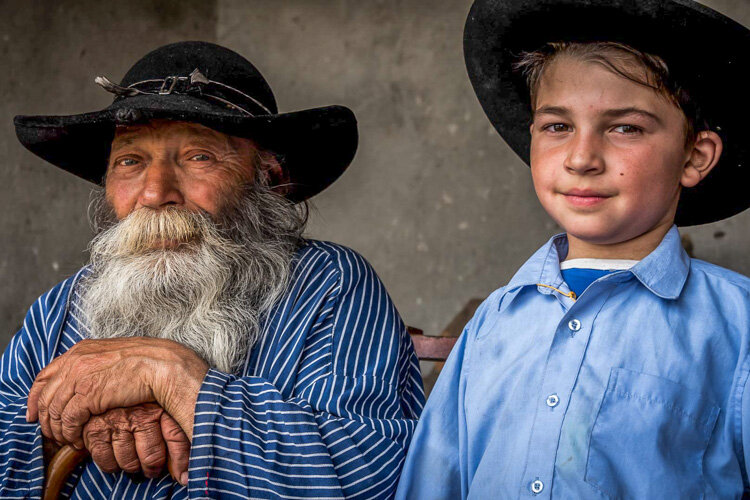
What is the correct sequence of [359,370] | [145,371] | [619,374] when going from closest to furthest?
[619,374] < [145,371] < [359,370]

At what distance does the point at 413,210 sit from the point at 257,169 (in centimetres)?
214

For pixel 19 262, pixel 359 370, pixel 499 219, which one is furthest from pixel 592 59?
pixel 19 262

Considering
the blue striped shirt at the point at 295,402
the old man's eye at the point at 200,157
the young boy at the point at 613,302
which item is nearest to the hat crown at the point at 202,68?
the old man's eye at the point at 200,157

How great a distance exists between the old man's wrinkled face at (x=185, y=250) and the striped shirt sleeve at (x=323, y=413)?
6.8 inches

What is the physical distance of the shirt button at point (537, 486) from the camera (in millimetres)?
1800

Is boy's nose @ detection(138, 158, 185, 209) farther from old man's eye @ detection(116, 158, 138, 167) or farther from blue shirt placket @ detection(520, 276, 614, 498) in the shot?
blue shirt placket @ detection(520, 276, 614, 498)

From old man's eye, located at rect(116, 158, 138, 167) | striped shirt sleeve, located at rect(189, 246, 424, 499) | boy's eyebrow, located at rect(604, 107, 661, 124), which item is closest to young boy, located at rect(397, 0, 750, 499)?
boy's eyebrow, located at rect(604, 107, 661, 124)

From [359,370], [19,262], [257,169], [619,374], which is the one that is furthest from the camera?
[19,262]

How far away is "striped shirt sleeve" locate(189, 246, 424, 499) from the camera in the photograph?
2037mm

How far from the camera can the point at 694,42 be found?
74.9 inches

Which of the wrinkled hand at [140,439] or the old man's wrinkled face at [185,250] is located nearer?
the wrinkled hand at [140,439]

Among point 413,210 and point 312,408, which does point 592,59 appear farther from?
point 413,210

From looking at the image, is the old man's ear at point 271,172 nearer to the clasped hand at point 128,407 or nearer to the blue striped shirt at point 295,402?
the blue striped shirt at point 295,402

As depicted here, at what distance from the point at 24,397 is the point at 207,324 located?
2.07ft
